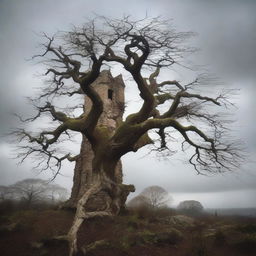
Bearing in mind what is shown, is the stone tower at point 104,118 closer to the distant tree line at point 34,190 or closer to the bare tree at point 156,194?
the distant tree line at point 34,190

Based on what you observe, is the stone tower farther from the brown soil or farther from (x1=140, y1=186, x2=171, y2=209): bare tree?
(x1=140, y1=186, x2=171, y2=209): bare tree

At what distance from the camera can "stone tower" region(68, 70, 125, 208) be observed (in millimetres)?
11938

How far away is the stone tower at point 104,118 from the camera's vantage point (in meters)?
11.9

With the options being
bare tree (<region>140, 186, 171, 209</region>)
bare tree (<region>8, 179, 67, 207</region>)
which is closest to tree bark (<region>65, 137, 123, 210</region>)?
bare tree (<region>8, 179, 67, 207</region>)

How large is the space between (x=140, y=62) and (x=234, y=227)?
25.1 feet

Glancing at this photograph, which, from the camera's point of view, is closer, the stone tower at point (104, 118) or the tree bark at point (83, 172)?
the tree bark at point (83, 172)

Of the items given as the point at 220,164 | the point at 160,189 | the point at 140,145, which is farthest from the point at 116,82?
the point at 160,189

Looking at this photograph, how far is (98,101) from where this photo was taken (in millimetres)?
8438

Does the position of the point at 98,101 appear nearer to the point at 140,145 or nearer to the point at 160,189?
the point at 140,145

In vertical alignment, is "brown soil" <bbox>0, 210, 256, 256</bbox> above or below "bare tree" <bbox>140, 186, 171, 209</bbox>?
below

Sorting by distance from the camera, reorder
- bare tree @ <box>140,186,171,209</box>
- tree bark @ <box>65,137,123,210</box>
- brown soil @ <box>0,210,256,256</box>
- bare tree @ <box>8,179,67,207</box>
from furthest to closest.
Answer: bare tree @ <box>140,186,171,209</box>, bare tree @ <box>8,179,67,207</box>, tree bark @ <box>65,137,123,210</box>, brown soil @ <box>0,210,256,256</box>

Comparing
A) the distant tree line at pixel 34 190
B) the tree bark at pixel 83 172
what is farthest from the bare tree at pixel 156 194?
the tree bark at pixel 83 172

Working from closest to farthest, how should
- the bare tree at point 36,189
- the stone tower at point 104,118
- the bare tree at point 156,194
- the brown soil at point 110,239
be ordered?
the brown soil at point 110,239
the stone tower at point 104,118
the bare tree at point 36,189
the bare tree at point 156,194

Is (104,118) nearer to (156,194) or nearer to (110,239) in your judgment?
(110,239)
